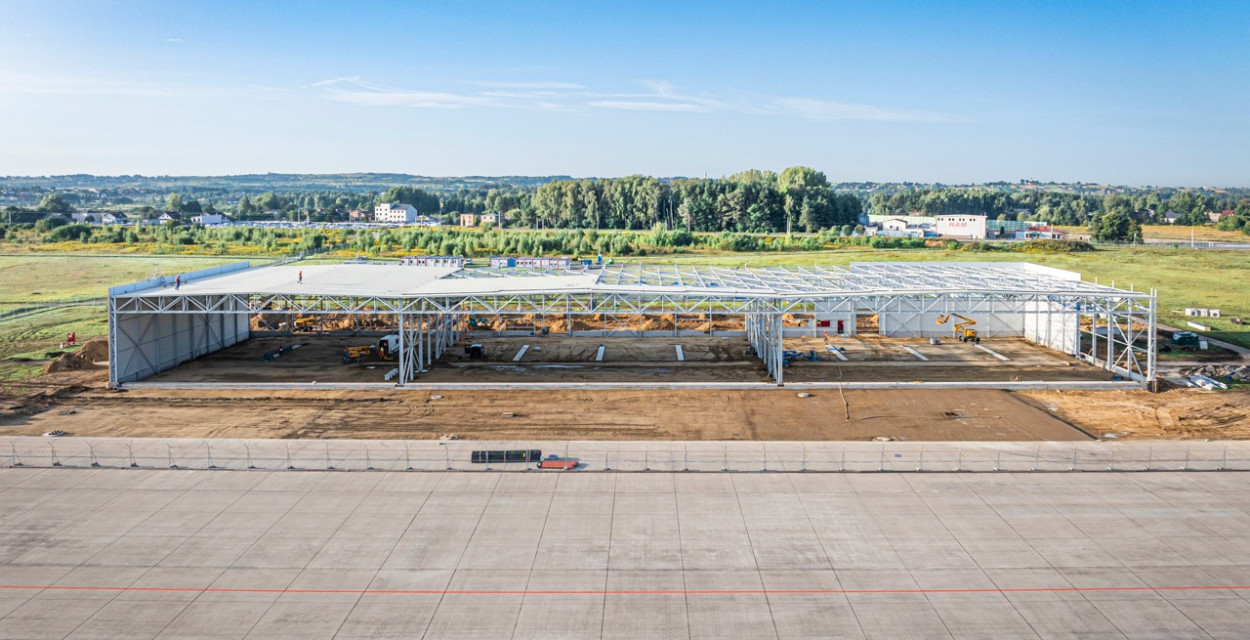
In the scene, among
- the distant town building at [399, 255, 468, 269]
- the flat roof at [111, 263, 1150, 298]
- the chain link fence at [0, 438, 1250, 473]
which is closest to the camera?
the chain link fence at [0, 438, 1250, 473]

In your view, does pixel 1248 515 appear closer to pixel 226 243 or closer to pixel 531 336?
pixel 531 336

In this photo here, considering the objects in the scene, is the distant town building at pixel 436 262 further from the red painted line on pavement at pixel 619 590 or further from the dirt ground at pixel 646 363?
the red painted line on pavement at pixel 619 590

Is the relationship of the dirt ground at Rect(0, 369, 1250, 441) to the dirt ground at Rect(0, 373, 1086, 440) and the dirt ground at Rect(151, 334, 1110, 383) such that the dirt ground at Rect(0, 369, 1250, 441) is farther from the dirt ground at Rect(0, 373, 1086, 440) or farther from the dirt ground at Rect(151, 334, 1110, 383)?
the dirt ground at Rect(151, 334, 1110, 383)

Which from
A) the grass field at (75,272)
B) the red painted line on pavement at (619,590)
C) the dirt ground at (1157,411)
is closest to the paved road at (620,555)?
the red painted line on pavement at (619,590)

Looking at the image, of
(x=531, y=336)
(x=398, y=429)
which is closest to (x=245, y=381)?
(x=398, y=429)

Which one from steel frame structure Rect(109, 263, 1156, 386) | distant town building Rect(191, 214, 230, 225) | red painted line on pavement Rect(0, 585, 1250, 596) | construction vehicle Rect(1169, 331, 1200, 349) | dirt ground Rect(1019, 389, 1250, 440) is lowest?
red painted line on pavement Rect(0, 585, 1250, 596)

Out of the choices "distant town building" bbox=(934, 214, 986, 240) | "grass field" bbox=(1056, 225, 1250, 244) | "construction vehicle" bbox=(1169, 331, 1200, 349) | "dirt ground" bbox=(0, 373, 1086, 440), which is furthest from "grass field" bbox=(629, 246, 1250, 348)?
"dirt ground" bbox=(0, 373, 1086, 440)

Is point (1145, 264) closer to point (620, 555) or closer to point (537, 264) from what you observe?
point (537, 264)
